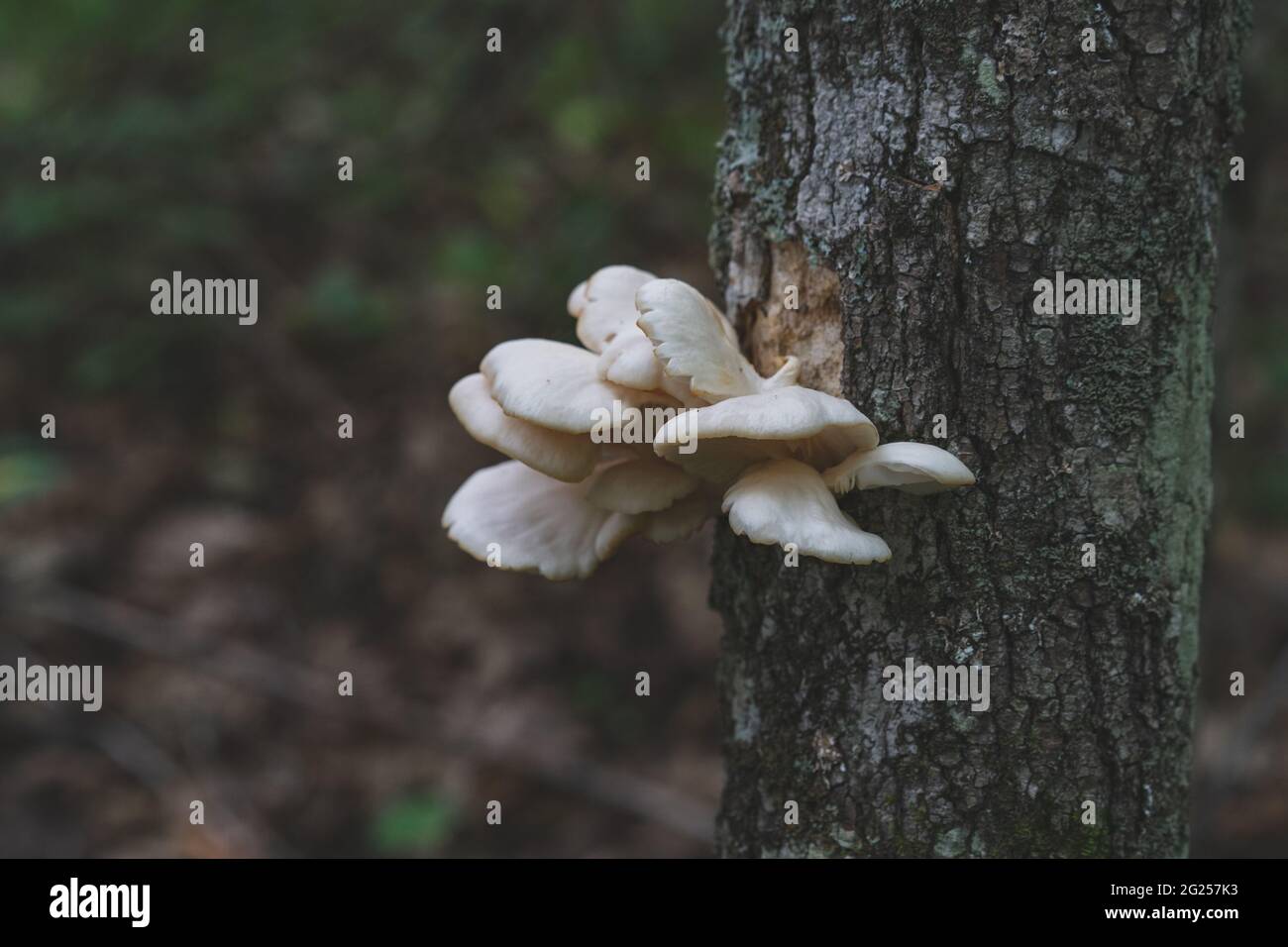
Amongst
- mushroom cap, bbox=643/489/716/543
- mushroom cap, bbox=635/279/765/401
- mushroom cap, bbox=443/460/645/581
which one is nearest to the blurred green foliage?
mushroom cap, bbox=443/460/645/581

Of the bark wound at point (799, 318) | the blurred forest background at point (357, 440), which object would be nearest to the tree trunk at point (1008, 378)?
the bark wound at point (799, 318)

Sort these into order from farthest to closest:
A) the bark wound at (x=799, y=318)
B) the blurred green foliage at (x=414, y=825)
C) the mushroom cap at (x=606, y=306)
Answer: the blurred green foliage at (x=414, y=825) → the mushroom cap at (x=606, y=306) → the bark wound at (x=799, y=318)

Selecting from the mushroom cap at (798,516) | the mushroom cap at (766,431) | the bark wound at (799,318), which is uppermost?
the bark wound at (799,318)

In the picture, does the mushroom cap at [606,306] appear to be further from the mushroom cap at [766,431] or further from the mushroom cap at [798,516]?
the mushroom cap at [798,516]

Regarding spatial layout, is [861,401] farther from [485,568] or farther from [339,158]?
[339,158]

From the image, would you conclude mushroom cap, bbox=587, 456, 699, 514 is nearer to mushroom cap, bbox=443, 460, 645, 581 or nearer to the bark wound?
mushroom cap, bbox=443, 460, 645, 581

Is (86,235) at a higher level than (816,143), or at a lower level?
higher
